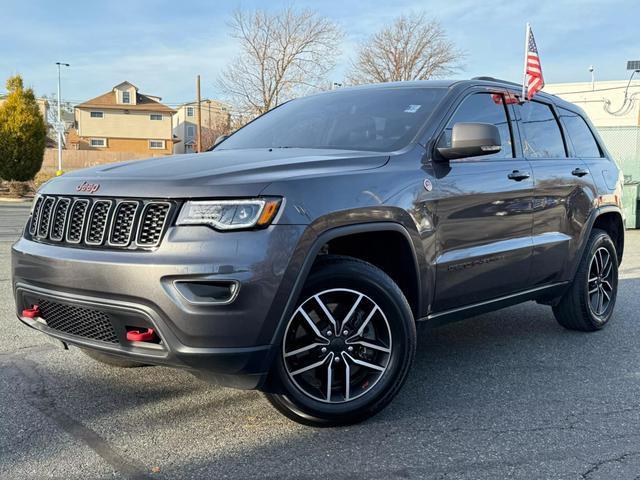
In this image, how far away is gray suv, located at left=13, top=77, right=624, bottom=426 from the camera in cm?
275

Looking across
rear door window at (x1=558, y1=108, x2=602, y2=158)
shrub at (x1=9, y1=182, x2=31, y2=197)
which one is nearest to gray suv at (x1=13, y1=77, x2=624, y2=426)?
rear door window at (x1=558, y1=108, x2=602, y2=158)

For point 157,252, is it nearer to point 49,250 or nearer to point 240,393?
point 49,250

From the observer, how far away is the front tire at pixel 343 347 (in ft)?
10.1

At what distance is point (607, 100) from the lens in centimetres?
3788

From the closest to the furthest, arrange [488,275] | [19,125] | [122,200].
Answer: [122,200] < [488,275] < [19,125]

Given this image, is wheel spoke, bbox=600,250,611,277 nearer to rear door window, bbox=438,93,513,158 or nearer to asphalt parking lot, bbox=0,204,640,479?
asphalt parking lot, bbox=0,204,640,479

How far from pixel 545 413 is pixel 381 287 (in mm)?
1178

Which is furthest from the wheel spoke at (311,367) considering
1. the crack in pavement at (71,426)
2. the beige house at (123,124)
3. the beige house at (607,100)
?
the beige house at (123,124)

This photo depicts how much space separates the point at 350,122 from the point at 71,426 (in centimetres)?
243

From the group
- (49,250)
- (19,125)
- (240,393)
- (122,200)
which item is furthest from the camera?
(19,125)

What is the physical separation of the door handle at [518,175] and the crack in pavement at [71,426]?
2863 millimetres

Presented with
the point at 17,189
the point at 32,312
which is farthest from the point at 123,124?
the point at 32,312

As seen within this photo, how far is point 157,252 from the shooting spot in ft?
9.05

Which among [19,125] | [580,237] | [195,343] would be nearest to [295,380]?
[195,343]
